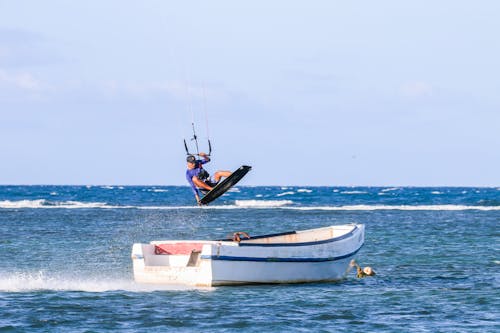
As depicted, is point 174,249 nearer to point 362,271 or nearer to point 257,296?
point 257,296

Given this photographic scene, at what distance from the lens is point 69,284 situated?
2470 cm

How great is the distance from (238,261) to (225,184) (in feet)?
6.18

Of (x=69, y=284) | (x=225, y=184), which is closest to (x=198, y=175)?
(x=225, y=184)

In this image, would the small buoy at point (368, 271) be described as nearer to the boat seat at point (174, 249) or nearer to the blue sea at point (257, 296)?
the blue sea at point (257, 296)

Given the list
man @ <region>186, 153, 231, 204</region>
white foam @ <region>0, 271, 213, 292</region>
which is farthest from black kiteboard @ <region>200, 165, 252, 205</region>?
white foam @ <region>0, 271, 213, 292</region>

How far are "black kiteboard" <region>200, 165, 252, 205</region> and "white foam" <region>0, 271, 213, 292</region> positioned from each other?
84.2 inches

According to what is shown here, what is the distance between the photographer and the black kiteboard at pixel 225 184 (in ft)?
75.9

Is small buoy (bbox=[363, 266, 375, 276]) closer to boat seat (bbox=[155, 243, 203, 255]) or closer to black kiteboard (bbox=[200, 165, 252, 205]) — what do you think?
black kiteboard (bbox=[200, 165, 252, 205])

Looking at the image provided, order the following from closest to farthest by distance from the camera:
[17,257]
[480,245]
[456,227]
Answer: [17,257], [480,245], [456,227]

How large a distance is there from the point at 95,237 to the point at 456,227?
19.7m

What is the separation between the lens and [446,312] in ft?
65.9

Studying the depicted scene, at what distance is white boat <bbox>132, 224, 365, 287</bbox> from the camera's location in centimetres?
2259

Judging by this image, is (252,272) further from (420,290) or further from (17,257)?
(17,257)

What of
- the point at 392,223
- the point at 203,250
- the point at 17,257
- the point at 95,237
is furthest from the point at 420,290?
the point at 392,223
